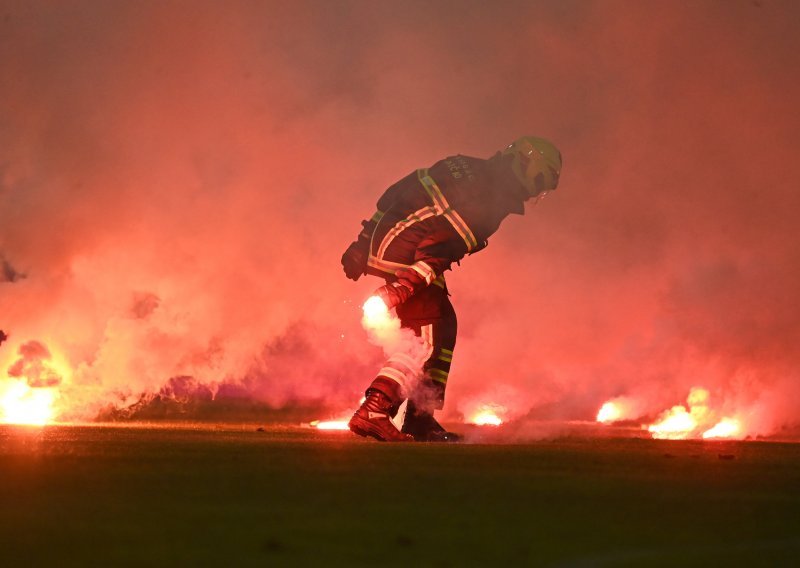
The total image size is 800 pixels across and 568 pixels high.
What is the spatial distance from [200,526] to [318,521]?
0.43 metres

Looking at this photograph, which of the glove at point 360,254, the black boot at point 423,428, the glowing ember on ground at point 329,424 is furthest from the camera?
the glowing ember on ground at point 329,424

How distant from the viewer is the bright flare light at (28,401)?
13477 mm

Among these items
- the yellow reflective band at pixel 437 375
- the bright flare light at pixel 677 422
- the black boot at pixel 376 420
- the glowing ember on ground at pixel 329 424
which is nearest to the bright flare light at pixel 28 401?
the glowing ember on ground at pixel 329 424

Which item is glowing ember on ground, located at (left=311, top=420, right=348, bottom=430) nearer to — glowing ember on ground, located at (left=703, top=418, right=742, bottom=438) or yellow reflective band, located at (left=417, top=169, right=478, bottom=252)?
yellow reflective band, located at (left=417, top=169, right=478, bottom=252)

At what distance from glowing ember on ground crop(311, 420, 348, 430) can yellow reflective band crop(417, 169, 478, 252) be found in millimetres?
2705

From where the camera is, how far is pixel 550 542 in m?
4.12

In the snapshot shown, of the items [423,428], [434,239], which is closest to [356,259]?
[434,239]

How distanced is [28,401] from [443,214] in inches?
222

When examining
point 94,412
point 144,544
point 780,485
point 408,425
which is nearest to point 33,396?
point 94,412

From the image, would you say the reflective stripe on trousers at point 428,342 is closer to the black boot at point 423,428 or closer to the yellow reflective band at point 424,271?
the black boot at point 423,428

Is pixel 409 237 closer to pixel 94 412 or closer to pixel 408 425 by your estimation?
pixel 408 425

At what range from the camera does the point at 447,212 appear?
10.3m

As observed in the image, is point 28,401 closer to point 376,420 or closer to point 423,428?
point 423,428

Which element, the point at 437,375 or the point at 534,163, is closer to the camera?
the point at 534,163
